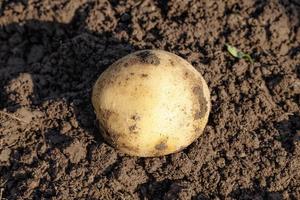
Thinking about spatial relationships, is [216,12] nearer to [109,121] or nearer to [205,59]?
[205,59]

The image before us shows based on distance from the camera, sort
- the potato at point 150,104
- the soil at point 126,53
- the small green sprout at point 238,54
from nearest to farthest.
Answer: the potato at point 150,104
the soil at point 126,53
the small green sprout at point 238,54

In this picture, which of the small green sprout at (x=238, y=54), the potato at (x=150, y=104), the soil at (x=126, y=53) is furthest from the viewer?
the small green sprout at (x=238, y=54)

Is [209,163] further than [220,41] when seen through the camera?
No

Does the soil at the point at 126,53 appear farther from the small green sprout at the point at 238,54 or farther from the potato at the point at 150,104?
the potato at the point at 150,104

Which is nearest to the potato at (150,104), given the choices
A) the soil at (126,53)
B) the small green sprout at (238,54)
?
the soil at (126,53)

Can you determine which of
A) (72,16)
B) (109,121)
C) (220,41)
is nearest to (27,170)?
(109,121)

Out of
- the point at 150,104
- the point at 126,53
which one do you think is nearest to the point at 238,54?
the point at 126,53
